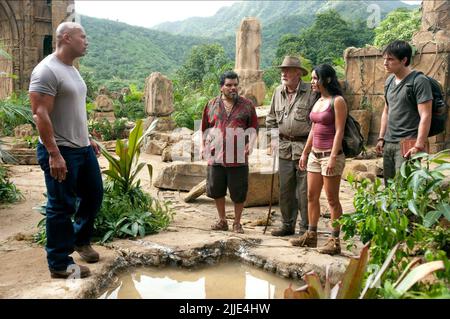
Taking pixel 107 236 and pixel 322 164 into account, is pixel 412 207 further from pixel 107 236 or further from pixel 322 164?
pixel 107 236

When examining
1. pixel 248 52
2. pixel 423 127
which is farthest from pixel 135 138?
pixel 248 52

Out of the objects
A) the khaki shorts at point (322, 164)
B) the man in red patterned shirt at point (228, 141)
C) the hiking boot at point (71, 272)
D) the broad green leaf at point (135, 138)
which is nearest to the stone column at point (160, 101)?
the broad green leaf at point (135, 138)

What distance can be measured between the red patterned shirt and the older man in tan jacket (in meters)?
0.22

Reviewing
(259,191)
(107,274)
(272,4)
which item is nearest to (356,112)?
(259,191)

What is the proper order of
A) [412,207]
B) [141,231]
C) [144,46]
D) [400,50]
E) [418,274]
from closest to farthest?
[418,274] < [412,207] < [400,50] < [141,231] < [144,46]

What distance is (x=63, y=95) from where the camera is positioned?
3.02 metres

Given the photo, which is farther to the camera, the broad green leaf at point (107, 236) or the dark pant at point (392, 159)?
the broad green leaf at point (107, 236)

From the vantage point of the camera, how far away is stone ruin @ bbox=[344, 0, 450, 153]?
26.7 feet

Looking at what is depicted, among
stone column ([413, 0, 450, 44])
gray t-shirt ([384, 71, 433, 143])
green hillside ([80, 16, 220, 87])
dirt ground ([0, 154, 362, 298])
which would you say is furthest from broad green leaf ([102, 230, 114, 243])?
green hillside ([80, 16, 220, 87])

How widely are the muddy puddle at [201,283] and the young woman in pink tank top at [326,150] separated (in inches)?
21.4

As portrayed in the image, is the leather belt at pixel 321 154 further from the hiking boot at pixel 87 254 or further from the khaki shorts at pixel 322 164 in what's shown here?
the hiking boot at pixel 87 254

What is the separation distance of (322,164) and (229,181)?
1.04m

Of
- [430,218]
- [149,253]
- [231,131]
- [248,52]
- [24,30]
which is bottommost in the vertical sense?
[149,253]

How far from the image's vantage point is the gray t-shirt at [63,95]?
2912 mm
